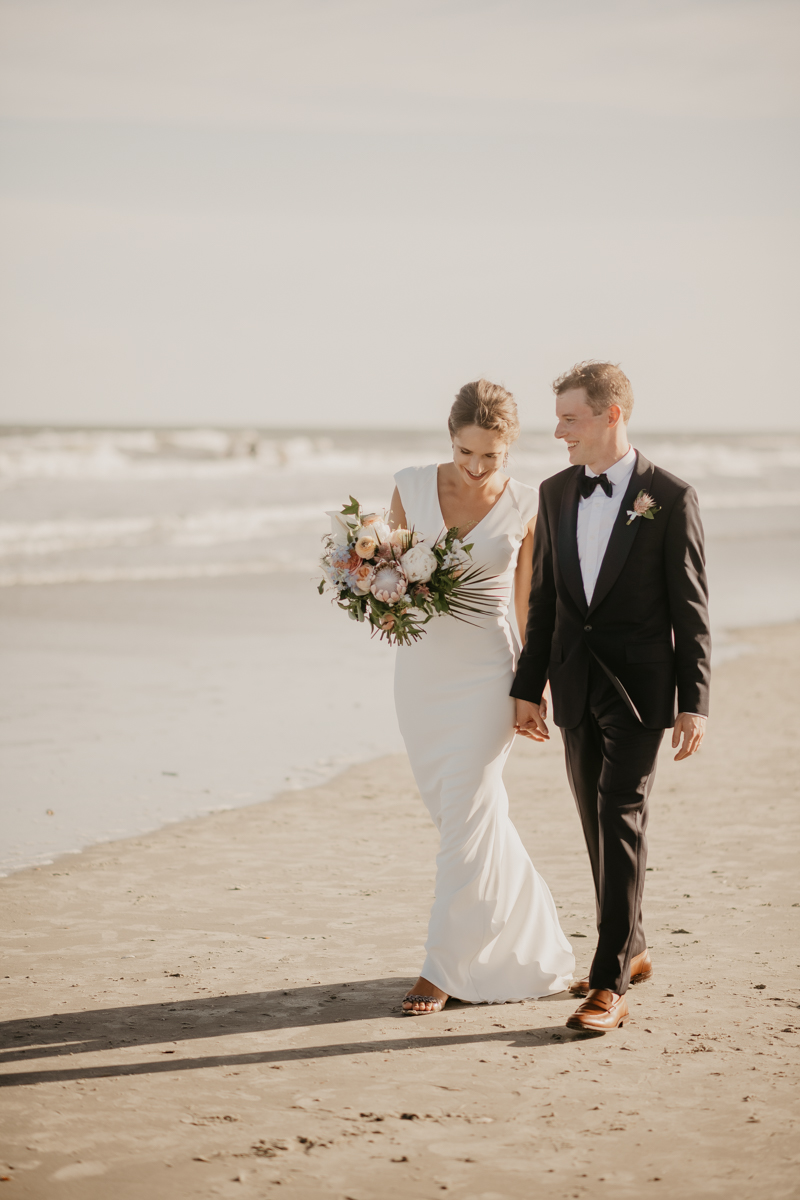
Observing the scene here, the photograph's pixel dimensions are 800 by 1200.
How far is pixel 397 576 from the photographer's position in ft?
14.5

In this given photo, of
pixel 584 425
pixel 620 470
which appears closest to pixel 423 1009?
pixel 620 470

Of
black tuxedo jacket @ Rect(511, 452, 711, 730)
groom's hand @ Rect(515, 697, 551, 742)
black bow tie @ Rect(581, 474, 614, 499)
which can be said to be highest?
black bow tie @ Rect(581, 474, 614, 499)

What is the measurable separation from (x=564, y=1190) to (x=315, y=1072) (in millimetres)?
976

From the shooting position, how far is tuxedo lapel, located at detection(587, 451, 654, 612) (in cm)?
420

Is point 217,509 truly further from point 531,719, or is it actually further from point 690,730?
point 690,730

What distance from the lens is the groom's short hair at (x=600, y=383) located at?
13.9 ft

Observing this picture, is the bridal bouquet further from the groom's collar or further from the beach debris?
the beach debris

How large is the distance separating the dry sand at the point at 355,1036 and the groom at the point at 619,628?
18.4 inches

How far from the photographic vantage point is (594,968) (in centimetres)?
426

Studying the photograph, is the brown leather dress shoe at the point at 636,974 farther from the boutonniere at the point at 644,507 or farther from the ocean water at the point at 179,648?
the ocean water at the point at 179,648

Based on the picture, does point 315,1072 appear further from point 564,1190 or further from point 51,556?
point 51,556

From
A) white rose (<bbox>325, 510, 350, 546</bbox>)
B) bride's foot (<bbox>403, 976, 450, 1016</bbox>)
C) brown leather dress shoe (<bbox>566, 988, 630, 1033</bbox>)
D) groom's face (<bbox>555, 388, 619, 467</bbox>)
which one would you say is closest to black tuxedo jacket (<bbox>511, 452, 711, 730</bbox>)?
groom's face (<bbox>555, 388, 619, 467</bbox>)

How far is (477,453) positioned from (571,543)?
55 cm

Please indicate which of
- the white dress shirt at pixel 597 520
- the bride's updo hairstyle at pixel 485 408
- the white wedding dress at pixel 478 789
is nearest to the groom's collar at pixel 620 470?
the white dress shirt at pixel 597 520
